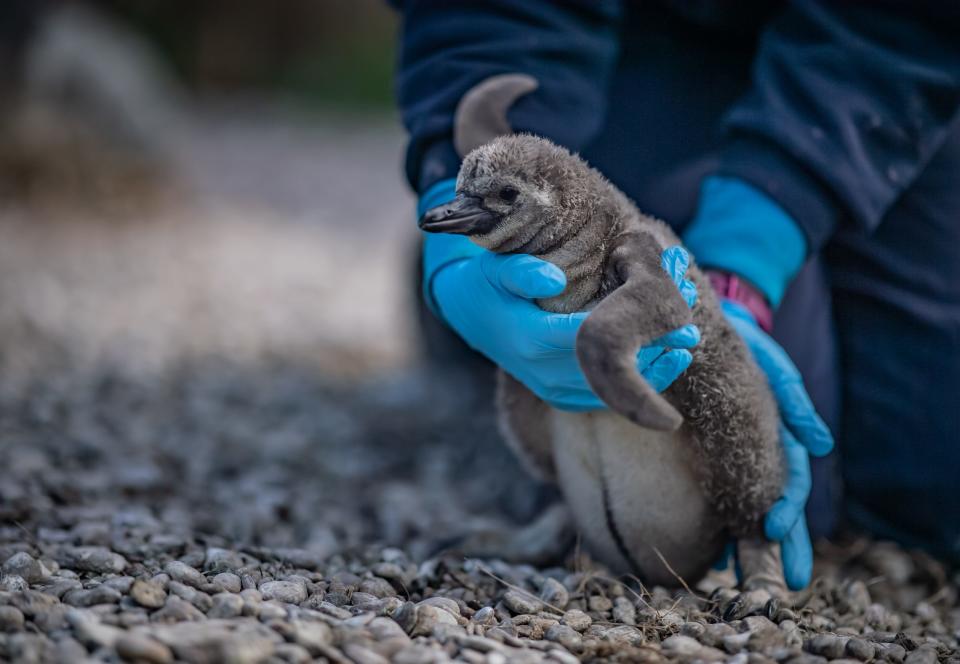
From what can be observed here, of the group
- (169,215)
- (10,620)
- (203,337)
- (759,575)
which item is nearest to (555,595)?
(759,575)

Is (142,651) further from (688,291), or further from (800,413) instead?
(800,413)

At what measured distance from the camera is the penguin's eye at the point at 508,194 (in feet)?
5.11

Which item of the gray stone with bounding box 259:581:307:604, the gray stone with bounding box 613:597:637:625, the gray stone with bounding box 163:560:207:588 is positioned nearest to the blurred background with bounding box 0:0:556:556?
the gray stone with bounding box 163:560:207:588

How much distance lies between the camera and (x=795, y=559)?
1841mm

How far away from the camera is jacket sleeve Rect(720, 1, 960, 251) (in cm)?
202

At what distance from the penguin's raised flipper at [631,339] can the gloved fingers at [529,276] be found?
118 millimetres

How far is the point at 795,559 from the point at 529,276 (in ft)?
2.44

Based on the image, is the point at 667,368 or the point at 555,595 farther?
the point at 555,595

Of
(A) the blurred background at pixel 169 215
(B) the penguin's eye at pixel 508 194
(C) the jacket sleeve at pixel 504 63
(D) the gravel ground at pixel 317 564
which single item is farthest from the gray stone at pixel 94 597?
(A) the blurred background at pixel 169 215

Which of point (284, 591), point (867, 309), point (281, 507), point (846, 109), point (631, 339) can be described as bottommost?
point (281, 507)

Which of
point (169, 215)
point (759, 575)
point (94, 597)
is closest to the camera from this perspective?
point (94, 597)

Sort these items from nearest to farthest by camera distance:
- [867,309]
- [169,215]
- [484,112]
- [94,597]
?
1. [94,597]
2. [484,112]
3. [867,309]
4. [169,215]

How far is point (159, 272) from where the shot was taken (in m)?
4.66

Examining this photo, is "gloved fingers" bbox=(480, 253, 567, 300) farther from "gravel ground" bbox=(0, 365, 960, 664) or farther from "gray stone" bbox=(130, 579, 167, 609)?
"gray stone" bbox=(130, 579, 167, 609)
